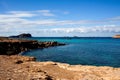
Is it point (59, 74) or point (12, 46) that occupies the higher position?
point (59, 74)

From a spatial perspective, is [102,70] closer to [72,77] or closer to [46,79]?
[72,77]

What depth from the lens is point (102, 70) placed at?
1070 inches

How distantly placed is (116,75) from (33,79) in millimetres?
8959

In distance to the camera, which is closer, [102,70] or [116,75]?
[116,75]

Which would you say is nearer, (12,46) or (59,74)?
(59,74)

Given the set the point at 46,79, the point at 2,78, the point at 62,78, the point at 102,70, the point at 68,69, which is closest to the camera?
the point at 2,78

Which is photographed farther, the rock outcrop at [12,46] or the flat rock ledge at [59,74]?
the rock outcrop at [12,46]

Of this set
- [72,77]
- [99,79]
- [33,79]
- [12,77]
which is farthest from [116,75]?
[12,77]

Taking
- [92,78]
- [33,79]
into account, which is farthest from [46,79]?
[92,78]

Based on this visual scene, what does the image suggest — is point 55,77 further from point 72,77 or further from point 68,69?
point 68,69

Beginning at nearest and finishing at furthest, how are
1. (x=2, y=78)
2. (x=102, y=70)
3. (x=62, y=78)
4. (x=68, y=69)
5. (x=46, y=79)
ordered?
1. (x=2, y=78)
2. (x=46, y=79)
3. (x=62, y=78)
4. (x=102, y=70)
5. (x=68, y=69)

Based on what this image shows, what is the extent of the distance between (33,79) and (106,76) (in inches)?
313

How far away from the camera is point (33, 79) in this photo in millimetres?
20781

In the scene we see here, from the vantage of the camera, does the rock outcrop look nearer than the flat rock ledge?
No
